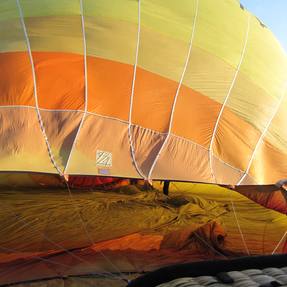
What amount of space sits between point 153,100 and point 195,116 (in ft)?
1.09

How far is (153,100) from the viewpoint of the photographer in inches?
119

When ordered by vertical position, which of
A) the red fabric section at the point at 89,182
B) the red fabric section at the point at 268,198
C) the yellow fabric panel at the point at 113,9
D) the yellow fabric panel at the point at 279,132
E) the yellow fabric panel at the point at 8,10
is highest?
the yellow fabric panel at the point at 113,9

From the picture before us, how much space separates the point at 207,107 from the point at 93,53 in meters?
0.92

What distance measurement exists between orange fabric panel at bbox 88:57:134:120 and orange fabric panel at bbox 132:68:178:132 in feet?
0.23

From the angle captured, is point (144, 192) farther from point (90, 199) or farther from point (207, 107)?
point (207, 107)

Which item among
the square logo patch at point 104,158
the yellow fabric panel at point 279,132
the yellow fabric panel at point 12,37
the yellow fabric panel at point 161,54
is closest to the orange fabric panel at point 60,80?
the yellow fabric panel at point 12,37

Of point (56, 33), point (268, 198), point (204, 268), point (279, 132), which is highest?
point (56, 33)

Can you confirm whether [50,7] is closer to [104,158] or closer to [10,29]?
[10,29]

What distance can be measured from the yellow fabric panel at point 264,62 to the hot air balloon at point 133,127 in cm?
1

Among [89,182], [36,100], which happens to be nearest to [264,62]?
[36,100]

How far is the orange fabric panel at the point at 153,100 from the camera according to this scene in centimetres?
294

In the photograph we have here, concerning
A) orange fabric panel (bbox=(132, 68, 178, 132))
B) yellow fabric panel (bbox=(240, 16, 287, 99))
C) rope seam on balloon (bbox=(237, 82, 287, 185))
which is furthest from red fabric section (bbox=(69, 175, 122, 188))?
yellow fabric panel (bbox=(240, 16, 287, 99))

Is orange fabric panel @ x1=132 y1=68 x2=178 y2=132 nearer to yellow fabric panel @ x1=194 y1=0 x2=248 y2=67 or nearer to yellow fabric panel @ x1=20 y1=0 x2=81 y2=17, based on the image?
yellow fabric panel @ x1=194 y1=0 x2=248 y2=67

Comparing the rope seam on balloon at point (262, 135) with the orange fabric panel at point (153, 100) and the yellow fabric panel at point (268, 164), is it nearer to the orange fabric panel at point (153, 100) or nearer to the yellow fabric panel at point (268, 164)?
the yellow fabric panel at point (268, 164)
